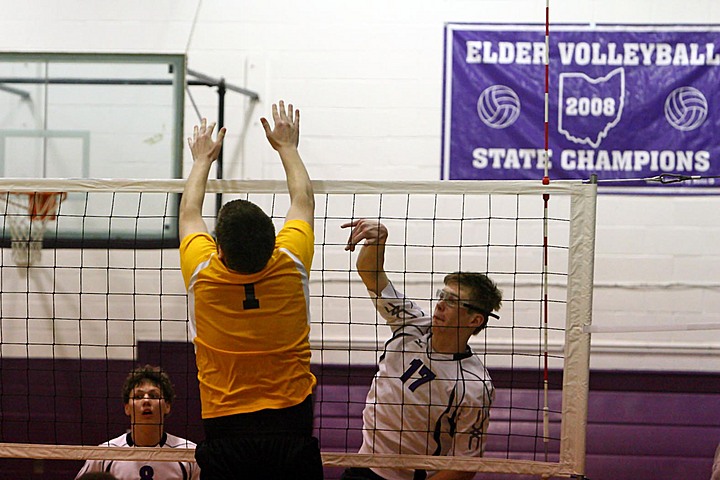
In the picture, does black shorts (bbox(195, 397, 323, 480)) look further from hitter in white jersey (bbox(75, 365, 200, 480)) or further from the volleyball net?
the volleyball net

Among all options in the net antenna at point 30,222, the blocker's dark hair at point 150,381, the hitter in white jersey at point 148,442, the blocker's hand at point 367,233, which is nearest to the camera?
the blocker's hand at point 367,233

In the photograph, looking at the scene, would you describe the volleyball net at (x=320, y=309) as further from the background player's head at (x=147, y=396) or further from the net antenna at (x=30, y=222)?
the background player's head at (x=147, y=396)

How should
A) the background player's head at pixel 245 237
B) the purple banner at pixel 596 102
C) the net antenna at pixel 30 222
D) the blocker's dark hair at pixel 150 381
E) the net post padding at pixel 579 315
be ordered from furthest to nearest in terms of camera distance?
1. the purple banner at pixel 596 102
2. the net antenna at pixel 30 222
3. the blocker's dark hair at pixel 150 381
4. the net post padding at pixel 579 315
5. the background player's head at pixel 245 237

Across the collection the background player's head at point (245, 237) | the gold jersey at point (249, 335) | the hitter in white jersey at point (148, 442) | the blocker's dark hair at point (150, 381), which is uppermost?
the background player's head at point (245, 237)

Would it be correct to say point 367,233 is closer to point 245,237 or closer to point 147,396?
point 245,237

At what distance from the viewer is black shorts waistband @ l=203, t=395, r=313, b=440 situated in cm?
335

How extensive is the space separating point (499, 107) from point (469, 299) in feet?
9.93

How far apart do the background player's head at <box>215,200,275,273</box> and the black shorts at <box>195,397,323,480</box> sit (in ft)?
1.84

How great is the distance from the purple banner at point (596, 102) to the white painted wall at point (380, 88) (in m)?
0.18

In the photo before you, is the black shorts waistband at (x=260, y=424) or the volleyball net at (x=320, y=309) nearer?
the black shorts waistband at (x=260, y=424)

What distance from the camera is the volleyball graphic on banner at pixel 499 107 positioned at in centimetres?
688

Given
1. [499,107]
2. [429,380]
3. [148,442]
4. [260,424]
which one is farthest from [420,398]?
[499,107]

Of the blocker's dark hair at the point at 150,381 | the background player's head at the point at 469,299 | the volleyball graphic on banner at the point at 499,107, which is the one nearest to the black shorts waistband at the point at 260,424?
the background player's head at the point at 469,299

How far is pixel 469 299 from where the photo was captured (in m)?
4.20
